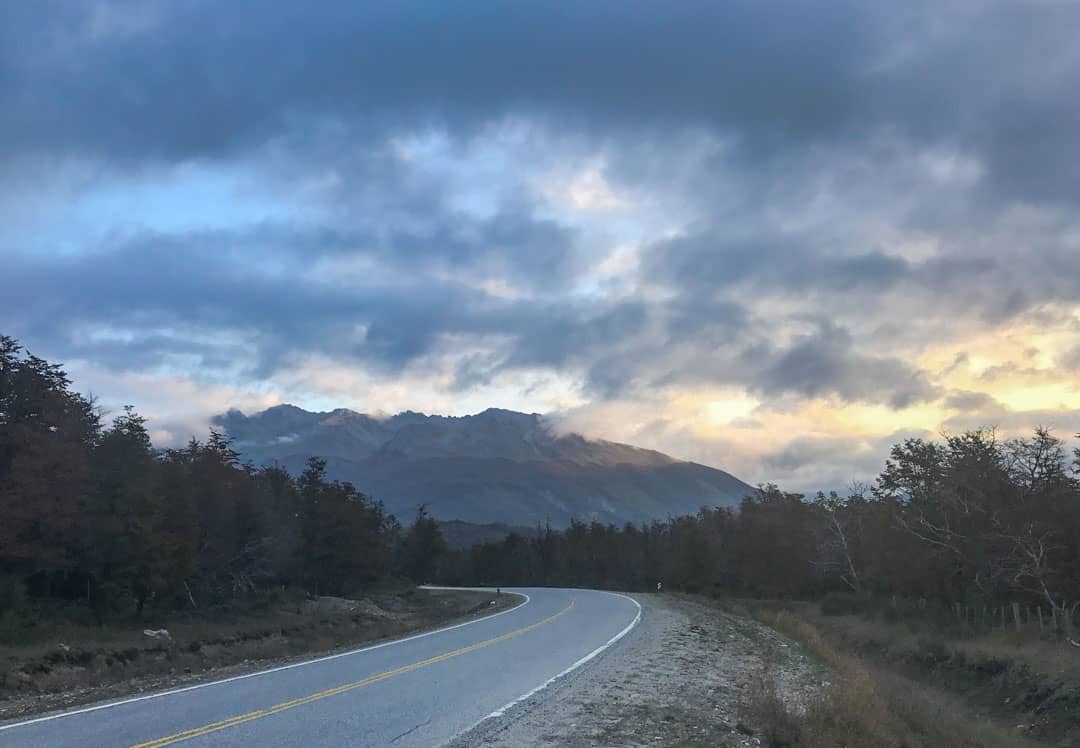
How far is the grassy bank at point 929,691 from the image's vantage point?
440 inches

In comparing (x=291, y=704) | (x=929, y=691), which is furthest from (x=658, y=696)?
(x=929, y=691)

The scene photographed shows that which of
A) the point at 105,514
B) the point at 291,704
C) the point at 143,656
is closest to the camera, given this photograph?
the point at 291,704

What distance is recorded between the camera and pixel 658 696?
14453 millimetres

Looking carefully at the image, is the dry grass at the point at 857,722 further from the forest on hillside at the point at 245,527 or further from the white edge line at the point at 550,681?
the forest on hillside at the point at 245,527

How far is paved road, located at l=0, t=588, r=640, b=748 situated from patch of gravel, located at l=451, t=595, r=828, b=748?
0.64 metres

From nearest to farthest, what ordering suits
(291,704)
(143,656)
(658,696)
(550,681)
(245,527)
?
1. (291,704)
2. (658,696)
3. (550,681)
4. (143,656)
5. (245,527)

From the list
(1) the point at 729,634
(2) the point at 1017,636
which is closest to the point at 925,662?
(2) the point at 1017,636

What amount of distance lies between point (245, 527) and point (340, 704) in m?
45.4

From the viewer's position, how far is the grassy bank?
11188mm

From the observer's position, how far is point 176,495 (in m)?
44.3

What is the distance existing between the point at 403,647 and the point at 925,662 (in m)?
20.3

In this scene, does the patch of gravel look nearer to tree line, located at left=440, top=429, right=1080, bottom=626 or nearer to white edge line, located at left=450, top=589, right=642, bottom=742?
white edge line, located at left=450, top=589, right=642, bottom=742

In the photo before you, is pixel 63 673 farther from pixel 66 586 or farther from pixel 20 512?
pixel 66 586

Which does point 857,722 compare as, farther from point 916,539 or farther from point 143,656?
point 916,539
